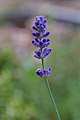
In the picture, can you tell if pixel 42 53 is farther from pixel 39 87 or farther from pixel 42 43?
pixel 39 87

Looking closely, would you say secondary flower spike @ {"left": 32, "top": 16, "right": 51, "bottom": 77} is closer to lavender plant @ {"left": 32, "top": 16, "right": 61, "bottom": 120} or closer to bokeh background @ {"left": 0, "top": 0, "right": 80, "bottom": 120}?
lavender plant @ {"left": 32, "top": 16, "right": 61, "bottom": 120}

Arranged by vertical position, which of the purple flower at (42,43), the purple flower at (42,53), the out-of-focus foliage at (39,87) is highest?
the out-of-focus foliage at (39,87)

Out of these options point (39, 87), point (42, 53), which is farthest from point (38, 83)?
point (42, 53)

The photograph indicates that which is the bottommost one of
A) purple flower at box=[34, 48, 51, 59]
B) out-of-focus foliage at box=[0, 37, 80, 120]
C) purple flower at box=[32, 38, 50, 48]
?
purple flower at box=[34, 48, 51, 59]

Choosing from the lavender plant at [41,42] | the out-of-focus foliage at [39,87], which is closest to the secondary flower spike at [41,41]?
the lavender plant at [41,42]

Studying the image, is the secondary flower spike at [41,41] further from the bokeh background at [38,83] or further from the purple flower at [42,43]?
the bokeh background at [38,83]

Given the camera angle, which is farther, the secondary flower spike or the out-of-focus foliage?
the out-of-focus foliage

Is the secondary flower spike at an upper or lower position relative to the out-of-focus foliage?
lower

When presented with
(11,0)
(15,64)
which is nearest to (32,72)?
(15,64)

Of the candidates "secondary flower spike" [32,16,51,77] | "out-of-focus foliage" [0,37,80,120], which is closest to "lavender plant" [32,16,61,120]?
"secondary flower spike" [32,16,51,77]
